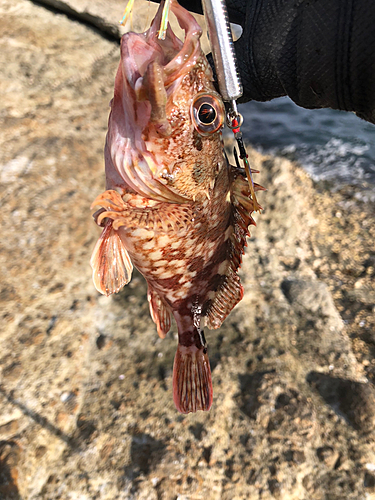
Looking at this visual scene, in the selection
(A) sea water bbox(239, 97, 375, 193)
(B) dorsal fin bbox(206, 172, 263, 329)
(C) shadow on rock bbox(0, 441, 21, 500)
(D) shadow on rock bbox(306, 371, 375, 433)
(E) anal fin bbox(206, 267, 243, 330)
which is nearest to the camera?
(B) dorsal fin bbox(206, 172, 263, 329)

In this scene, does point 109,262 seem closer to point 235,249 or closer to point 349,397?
point 235,249

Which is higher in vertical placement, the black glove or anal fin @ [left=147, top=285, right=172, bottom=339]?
the black glove

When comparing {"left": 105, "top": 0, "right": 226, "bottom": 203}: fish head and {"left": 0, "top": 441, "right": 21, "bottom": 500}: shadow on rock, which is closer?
{"left": 105, "top": 0, "right": 226, "bottom": 203}: fish head

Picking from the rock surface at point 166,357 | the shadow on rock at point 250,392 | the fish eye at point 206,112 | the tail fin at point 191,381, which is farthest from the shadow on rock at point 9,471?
the fish eye at point 206,112

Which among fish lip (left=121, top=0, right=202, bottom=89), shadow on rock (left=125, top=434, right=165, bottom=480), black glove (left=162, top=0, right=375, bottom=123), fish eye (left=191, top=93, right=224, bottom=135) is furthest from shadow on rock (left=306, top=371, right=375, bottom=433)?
fish lip (left=121, top=0, right=202, bottom=89)

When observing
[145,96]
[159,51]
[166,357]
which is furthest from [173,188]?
[166,357]

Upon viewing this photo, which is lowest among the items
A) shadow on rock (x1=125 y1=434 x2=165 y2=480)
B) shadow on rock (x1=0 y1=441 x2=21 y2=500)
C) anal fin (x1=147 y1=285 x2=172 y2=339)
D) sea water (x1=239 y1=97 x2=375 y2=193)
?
shadow on rock (x1=125 y1=434 x2=165 y2=480)

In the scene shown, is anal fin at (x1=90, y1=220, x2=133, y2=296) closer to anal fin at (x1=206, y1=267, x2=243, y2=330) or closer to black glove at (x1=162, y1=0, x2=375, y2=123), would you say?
anal fin at (x1=206, y1=267, x2=243, y2=330)

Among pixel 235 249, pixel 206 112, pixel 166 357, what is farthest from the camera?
pixel 166 357
